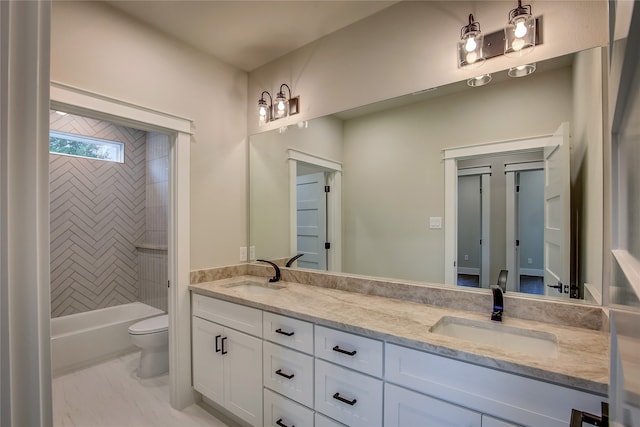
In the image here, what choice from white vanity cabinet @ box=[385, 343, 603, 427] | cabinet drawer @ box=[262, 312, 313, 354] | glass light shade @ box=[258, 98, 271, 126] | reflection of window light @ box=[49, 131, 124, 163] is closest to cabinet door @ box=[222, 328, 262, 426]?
cabinet drawer @ box=[262, 312, 313, 354]

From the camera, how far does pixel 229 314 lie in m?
1.93

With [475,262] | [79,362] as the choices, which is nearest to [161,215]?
[79,362]

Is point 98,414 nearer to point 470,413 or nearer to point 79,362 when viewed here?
point 79,362

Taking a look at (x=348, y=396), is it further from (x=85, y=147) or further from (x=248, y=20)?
(x=85, y=147)

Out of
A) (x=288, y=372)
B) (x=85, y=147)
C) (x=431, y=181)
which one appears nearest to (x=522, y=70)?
(x=431, y=181)

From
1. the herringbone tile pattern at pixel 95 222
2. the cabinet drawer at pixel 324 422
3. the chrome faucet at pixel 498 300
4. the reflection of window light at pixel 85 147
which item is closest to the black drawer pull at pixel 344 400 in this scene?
the cabinet drawer at pixel 324 422

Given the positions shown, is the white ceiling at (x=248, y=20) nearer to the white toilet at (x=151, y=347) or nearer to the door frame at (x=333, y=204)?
the door frame at (x=333, y=204)

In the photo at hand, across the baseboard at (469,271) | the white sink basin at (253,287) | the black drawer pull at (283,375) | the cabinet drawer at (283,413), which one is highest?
the baseboard at (469,271)

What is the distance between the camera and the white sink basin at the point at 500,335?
4.15 ft

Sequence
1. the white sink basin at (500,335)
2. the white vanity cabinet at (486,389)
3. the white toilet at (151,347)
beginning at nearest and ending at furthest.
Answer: the white vanity cabinet at (486,389) → the white sink basin at (500,335) → the white toilet at (151,347)

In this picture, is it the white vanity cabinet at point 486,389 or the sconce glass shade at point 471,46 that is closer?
the white vanity cabinet at point 486,389

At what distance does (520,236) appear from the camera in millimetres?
1564

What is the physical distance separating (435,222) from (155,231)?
320 cm

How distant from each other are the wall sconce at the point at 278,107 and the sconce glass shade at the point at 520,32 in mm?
1385
